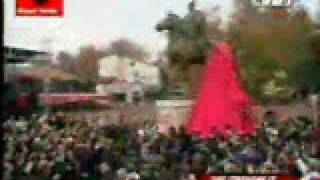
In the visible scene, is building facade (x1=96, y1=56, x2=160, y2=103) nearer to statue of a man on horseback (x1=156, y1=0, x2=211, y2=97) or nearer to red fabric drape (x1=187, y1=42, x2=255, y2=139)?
statue of a man on horseback (x1=156, y1=0, x2=211, y2=97)

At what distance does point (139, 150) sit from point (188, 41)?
0.66m

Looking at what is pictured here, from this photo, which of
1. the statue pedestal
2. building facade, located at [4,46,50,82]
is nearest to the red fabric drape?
the statue pedestal

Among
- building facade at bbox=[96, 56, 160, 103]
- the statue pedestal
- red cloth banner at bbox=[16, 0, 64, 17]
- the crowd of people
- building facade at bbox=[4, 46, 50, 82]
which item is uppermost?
red cloth banner at bbox=[16, 0, 64, 17]

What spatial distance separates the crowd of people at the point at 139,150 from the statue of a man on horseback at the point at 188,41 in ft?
1.19

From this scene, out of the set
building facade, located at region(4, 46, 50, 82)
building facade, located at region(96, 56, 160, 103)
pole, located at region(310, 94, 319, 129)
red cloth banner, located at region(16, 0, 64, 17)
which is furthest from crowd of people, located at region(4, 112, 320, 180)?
red cloth banner, located at region(16, 0, 64, 17)

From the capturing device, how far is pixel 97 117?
18.1 ft

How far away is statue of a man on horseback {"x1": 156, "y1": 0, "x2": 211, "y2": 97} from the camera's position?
18.0ft

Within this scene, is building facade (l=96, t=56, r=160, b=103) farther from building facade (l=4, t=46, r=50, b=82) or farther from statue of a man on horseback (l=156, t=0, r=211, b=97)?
building facade (l=4, t=46, r=50, b=82)

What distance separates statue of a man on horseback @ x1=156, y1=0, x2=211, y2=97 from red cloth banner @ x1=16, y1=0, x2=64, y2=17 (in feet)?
1.88

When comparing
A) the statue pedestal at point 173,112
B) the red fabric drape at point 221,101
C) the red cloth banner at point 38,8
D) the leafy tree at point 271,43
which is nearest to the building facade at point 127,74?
the statue pedestal at point 173,112

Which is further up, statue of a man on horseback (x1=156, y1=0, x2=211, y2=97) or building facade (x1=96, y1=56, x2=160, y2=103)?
statue of a man on horseback (x1=156, y1=0, x2=211, y2=97)

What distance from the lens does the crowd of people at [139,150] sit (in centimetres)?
548

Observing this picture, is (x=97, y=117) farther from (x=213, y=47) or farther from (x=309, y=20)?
(x=309, y=20)

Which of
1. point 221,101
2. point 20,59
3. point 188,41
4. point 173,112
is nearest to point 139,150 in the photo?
point 173,112
